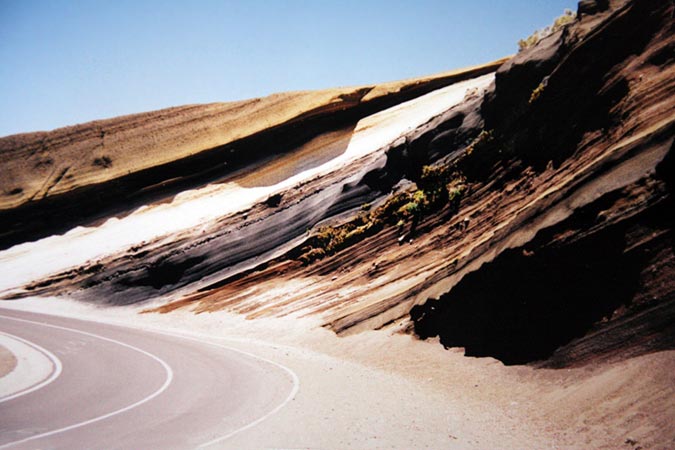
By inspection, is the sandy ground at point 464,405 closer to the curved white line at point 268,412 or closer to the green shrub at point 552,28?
the curved white line at point 268,412

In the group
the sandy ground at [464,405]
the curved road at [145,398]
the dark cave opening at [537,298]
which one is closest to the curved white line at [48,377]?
the curved road at [145,398]

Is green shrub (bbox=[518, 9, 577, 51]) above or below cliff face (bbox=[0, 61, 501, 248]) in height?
below

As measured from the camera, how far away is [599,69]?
13.1 meters

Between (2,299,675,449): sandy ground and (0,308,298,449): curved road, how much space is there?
72 centimetres

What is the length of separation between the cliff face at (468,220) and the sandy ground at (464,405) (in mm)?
693

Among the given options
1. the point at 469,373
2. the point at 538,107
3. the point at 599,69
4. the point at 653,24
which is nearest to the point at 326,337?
the point at 469,373

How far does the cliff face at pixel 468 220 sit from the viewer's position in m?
9.43

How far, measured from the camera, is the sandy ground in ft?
23.9

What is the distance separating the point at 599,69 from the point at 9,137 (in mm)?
48093

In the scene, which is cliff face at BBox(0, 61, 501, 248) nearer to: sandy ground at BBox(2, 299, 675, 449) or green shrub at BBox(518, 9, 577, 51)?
green shrub at BBox(518, 9, 577, 51)

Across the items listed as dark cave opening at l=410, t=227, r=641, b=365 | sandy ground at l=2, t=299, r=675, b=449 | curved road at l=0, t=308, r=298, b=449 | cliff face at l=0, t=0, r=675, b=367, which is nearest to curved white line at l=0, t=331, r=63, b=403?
curved road at l=0, t=308, r=298, b=449

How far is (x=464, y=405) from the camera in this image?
9516mm

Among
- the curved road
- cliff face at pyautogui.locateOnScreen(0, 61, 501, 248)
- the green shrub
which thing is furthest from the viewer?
cliff face at pyautogui.locateOnScreen(0, 61, 501, 248)

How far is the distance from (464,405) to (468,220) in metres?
7.88
